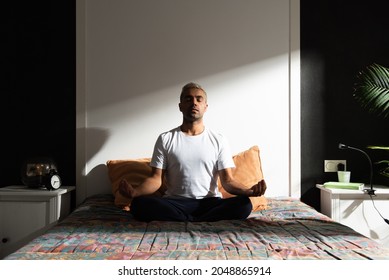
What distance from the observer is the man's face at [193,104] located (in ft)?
9.25

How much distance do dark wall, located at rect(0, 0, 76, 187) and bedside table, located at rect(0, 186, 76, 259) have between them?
1.21ft

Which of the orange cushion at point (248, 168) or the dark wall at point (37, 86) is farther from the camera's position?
the dark wall at point (37, 86)

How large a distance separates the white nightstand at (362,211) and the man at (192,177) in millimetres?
826

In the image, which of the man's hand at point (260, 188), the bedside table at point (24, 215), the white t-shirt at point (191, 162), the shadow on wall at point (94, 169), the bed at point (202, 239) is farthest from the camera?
the shadow on wall at point (94, 169)

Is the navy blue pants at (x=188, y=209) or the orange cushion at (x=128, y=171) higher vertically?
the orange cushion at (x=128, y=171)

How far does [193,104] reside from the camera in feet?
9.27

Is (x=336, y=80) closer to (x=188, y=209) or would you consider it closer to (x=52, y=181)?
(x=188, y=209)

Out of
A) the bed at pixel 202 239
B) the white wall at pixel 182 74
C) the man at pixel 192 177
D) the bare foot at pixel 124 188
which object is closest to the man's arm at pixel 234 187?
the man at pixel 192 177

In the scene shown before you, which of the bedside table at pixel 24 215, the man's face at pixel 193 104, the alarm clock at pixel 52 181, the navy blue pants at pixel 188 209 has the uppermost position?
the man's face at pixel 193 104

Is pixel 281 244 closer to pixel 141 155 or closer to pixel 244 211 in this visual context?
pixel 244 211

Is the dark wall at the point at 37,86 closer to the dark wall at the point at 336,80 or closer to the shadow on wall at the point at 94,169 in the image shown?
the shadow on wall at the point at 94,169

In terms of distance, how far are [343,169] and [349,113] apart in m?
0.40

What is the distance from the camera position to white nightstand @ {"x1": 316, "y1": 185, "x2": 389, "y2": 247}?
3.16 m

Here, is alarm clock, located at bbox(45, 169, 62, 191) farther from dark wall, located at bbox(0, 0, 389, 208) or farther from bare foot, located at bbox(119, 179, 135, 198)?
bare foot, located at bbox(119, 179, 135, 198)
